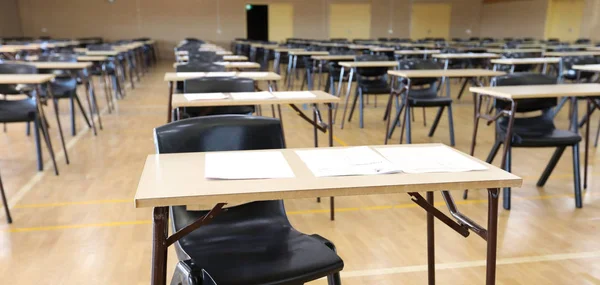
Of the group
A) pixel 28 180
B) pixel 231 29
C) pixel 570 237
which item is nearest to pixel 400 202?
pixel 570 237

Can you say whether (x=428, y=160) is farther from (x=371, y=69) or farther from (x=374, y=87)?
(x=371, y=69)

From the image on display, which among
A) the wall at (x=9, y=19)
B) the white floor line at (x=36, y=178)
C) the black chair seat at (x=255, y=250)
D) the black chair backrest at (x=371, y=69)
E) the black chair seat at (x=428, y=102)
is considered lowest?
the white floor line at (x=36, y=178)

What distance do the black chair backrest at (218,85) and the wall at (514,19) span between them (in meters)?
15.0

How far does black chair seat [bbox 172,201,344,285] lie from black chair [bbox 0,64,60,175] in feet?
8.60

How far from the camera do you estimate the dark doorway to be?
61.8 ft

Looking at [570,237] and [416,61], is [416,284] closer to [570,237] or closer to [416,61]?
[570,237]

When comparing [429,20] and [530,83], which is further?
[429,20]

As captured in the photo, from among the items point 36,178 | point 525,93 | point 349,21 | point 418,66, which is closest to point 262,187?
point 525,93

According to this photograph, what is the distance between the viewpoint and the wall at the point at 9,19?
50.2 ft

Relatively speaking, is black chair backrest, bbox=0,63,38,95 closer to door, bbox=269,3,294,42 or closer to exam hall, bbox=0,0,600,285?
exam hall, bbox=0,0,600,285

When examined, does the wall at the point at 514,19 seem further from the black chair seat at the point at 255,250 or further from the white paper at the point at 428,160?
the black chair seat at the point at 255,250

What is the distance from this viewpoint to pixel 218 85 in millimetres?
3246

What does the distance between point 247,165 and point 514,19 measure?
1777cm

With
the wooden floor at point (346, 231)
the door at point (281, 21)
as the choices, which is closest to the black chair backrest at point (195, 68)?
the wooden floor at point (346, 231)
